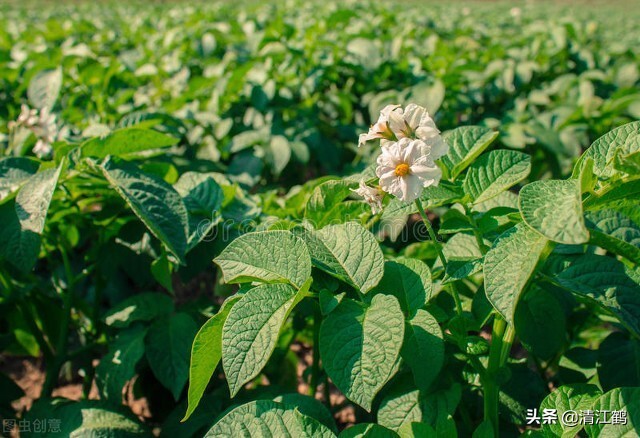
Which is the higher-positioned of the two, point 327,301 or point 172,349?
point 327,301

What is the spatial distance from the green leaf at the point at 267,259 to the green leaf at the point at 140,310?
52 centimetres

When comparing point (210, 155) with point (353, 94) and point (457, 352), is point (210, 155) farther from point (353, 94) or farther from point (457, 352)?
point (457, 352)

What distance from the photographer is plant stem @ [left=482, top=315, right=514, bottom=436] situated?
104cm

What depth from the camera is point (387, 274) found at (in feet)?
3.59

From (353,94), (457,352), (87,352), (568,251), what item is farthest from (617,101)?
(87,352)

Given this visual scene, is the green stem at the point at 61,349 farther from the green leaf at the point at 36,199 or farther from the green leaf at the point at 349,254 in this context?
the green leaf at the point at 349,254

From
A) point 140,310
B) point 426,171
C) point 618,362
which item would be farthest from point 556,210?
point 140,310

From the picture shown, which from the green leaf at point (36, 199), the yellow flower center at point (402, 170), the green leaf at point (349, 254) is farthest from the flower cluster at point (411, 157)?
the green leaf at point (36, 199)

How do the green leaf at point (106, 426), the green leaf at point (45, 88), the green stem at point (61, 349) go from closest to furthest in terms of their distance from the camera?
1. the green leaf at point (106, 426)
2. the green stem at point (61, 349)
3. the green leaf at point (45, 88)

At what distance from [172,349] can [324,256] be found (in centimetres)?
55

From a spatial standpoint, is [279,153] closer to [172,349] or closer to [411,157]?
[172,349]

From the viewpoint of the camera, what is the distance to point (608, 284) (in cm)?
94

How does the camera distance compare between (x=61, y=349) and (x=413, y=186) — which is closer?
(x=413, y=186)

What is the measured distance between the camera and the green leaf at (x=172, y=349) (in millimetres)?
1347
